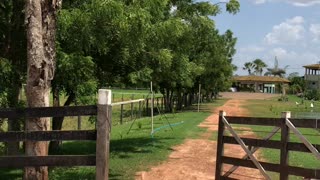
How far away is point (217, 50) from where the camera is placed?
47.7m

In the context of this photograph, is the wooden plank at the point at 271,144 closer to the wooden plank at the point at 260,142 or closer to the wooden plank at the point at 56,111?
the wooden plank at the point at 260,142

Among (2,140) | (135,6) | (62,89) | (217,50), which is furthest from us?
(217,50)

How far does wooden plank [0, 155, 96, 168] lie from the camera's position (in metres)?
6.39

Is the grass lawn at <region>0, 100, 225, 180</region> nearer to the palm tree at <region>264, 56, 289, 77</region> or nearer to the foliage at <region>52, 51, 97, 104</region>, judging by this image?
the foliage at <region>52, 51, 97, 104</region>

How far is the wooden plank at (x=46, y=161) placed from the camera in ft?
21.0

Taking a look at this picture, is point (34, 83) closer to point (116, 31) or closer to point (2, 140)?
point (2, 140)

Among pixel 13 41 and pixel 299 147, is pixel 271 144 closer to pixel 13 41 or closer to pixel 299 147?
pixel 299 147

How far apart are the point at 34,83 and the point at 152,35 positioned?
5.02m

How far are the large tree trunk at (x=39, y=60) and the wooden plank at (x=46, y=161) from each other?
1.16 m

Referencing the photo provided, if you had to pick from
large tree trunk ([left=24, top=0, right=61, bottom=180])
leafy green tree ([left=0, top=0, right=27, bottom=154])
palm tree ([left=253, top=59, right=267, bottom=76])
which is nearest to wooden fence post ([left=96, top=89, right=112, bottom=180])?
large tree trunk ([left=24, top=0, right=61, bottom=180])

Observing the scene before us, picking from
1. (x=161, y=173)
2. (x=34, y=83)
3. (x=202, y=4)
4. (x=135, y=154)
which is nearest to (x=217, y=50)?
(x=202, y=4)

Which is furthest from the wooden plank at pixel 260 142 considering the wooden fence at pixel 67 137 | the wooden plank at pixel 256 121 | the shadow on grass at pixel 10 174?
the shadow on grass at pixel 10 174

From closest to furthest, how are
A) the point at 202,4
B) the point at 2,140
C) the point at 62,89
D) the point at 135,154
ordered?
the point at 2,140
the point at 62,89
the point at 135,154
the point at 202,4

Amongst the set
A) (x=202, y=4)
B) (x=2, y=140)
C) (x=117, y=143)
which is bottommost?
(x=117, y=143)
